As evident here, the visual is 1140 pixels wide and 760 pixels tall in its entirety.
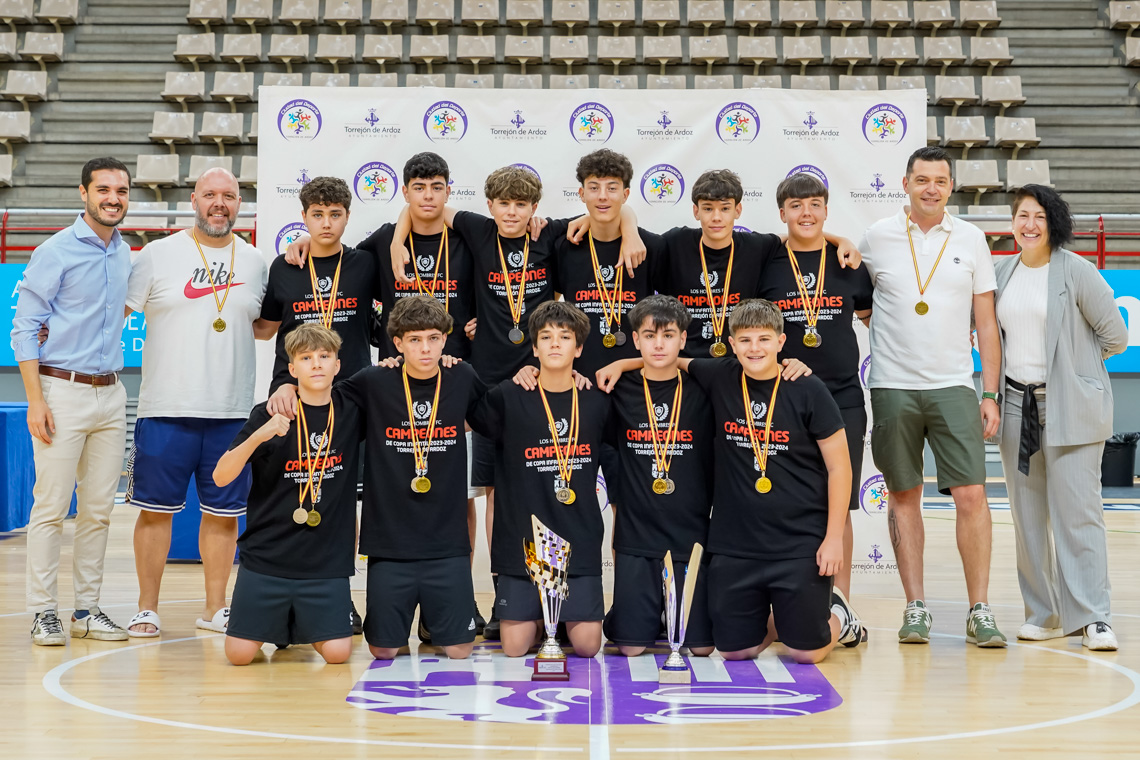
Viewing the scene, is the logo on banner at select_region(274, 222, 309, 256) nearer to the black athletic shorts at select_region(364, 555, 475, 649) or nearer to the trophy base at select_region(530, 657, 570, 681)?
the black athletic shorts at select_region(364, 555, 475, 649)

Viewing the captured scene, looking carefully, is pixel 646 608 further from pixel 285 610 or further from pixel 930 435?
pixel 930 435

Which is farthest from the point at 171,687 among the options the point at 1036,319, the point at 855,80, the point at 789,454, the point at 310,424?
the point at 855,80

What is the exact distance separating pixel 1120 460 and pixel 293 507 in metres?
10.3

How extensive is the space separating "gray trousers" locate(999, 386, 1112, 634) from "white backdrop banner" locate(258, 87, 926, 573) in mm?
1376

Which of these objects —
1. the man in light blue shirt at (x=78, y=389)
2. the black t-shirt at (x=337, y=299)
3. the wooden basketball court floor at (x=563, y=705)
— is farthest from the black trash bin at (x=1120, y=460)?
the man in light blue shirt at (x=78, y=389)

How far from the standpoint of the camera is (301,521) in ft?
13.5

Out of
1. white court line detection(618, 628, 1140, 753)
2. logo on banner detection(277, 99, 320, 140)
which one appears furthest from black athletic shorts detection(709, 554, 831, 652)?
logo on banner detection(277, 99, 320, 140)

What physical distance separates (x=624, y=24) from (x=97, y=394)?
12462 mm

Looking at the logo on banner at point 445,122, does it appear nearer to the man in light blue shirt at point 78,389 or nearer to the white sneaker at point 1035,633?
the man in light blue shirt at point 78,389

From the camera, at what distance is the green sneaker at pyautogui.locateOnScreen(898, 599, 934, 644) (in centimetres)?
452

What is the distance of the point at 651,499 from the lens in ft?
14.0

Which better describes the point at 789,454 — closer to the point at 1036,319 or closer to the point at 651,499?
the point at 651,499

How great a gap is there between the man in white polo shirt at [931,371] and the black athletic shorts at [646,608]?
985mm

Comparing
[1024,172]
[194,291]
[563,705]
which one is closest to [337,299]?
[194,291]
